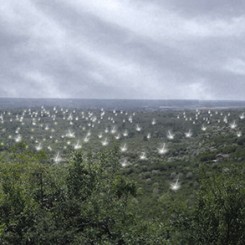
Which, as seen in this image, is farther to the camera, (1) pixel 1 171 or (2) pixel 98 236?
(1) pixel 1 171

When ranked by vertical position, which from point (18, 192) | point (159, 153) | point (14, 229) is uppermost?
point (18, 192)

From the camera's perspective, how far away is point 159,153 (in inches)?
6570

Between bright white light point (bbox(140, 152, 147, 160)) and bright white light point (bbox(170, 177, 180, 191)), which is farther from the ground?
bright white light point (bbox(170, 177, 180, 191))

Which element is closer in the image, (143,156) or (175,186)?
(175,186)

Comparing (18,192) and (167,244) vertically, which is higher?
(18,192)

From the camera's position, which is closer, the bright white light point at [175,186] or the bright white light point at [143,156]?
the bright white light point at [175,186]

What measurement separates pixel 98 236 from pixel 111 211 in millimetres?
2552

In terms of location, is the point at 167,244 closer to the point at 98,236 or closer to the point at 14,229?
the point at 98,236

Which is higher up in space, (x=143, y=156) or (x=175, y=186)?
(x=175, y=186)

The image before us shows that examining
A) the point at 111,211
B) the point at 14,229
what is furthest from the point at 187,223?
the point at 14,229

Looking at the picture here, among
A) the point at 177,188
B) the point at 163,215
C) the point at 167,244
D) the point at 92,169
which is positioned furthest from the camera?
the point at 177,188

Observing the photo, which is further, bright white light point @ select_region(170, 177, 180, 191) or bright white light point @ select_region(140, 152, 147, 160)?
bright white light point @ select_region(140, 152, 147, 160)

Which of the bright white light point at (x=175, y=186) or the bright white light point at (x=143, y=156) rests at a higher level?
the bright white light point at (x=175, y=186)

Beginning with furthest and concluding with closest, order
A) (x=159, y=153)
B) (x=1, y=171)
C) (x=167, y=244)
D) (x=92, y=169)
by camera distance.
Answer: (x=159, y=153) → (x=92, y=169) → (x=1, y=171) → (x=167, y=244)
